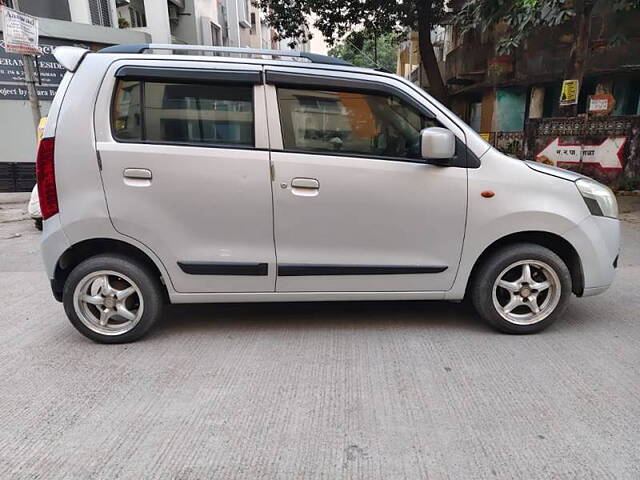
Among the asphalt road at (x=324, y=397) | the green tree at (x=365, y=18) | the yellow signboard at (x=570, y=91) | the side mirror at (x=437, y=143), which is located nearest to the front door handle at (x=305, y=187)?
the side mirror at (x=437, y=143)

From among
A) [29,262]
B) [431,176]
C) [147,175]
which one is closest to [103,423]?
[147,175]

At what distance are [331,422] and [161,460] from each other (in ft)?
2.90

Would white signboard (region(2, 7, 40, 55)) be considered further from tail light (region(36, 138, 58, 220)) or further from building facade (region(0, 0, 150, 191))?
tail light (region(36, 138, 58, 220))

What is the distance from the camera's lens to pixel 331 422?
7.88ft

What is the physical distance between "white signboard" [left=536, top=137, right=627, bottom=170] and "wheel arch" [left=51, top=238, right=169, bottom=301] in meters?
10.1

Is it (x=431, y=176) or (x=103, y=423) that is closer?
(x=103, y=423)

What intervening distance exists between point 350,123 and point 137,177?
155 cm

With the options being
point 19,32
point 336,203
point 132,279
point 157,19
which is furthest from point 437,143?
point 157,19

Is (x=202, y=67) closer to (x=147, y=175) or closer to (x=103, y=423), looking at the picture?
(x=147, y=175)

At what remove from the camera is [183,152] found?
3.04 metres

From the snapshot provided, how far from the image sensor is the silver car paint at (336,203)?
3.01m

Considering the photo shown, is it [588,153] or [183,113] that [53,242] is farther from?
[588,153]

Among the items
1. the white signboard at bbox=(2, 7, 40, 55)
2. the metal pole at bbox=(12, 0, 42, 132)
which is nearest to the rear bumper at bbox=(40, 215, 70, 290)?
the white signboard at bbox=(2, 7, 40, 55)

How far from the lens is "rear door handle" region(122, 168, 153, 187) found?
9.91ft
